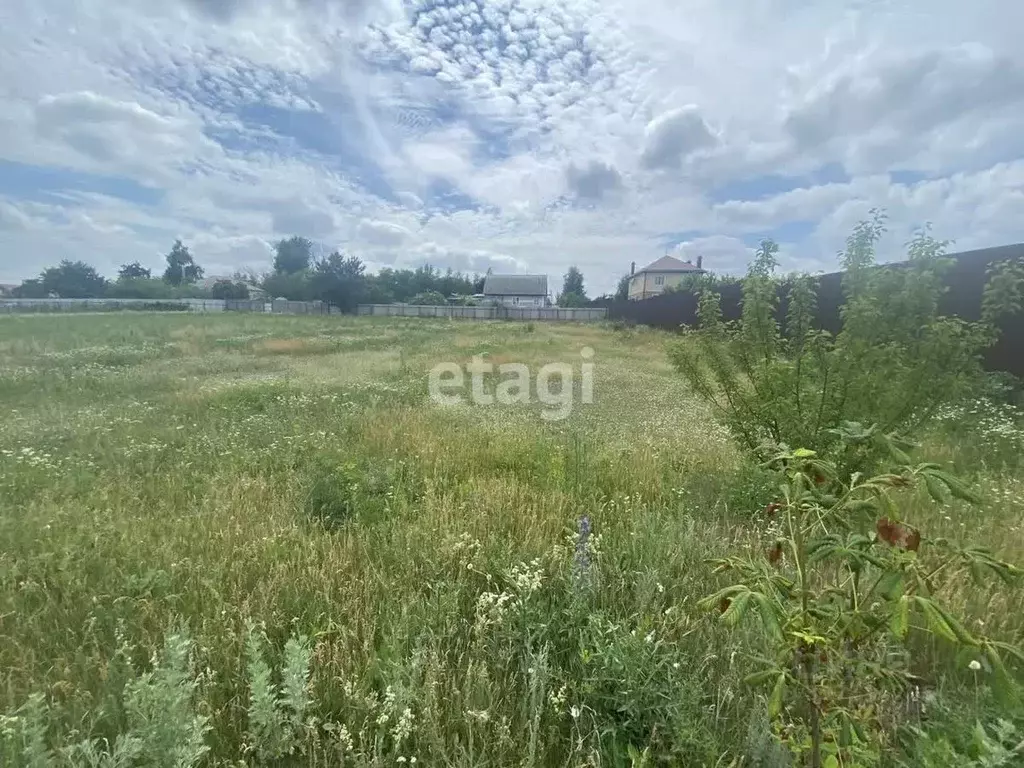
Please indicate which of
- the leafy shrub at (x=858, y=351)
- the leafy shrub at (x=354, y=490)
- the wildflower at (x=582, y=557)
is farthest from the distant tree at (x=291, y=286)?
the wildflower at (x=582, y=557)

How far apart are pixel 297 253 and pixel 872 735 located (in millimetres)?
81817

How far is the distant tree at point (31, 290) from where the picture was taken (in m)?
65.3

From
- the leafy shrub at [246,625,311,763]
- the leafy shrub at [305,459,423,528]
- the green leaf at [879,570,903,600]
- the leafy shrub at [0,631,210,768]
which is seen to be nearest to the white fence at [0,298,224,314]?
the leafy shrub at [305,459,423,528]

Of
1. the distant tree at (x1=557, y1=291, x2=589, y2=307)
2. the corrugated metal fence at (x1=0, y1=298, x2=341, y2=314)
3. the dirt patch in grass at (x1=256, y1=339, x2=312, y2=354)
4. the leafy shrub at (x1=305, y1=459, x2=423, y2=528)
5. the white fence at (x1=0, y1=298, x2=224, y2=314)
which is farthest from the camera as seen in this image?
the distant tree at (x1=557, y1=291, x2=589, y2=307)

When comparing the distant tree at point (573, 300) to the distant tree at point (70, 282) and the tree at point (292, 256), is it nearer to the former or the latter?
the tree at point (292, 256)

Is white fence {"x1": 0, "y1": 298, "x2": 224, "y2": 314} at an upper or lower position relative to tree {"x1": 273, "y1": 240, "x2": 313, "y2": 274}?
lower

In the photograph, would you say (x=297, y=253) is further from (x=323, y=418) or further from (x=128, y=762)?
(x=128, y=762)

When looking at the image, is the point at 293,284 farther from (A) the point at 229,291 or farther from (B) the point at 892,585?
(B) the point at 892,585

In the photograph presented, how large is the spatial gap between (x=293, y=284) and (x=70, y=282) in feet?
108

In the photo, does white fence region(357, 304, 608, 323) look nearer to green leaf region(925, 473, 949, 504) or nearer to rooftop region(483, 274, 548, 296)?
rooftop region(483, 274, 548, 296)

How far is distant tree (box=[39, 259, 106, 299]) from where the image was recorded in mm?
66062

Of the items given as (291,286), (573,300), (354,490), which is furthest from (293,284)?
(354,490)

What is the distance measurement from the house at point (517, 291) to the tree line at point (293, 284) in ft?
12.5

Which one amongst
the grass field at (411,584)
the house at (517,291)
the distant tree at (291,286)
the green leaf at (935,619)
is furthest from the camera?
the house at (517,291)
